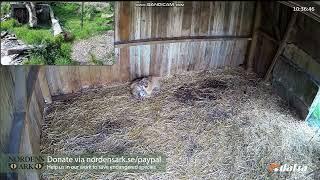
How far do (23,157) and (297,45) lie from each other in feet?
12.1

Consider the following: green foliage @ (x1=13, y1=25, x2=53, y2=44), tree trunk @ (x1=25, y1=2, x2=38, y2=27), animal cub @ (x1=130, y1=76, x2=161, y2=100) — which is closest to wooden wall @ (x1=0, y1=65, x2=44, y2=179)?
green foliage @ (x1=13, y1=25, x2=53, y2=44)

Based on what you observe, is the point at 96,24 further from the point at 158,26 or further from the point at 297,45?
the point at 297,45

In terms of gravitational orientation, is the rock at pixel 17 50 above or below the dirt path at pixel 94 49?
above

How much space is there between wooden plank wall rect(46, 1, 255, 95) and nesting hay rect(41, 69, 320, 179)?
0.23m

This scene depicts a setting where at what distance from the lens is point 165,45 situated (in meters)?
5.03

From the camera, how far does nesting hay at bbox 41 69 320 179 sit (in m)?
3.88

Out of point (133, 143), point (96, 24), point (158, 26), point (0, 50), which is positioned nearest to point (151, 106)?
point (133, 143)

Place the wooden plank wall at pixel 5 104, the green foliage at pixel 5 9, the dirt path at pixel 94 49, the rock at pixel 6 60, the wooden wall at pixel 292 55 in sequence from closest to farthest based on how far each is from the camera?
the green foliage at pixel 5 9 < the rock at pixel 6 60 < the wooden plank wall at pixel 5 104 < the dirt path at pixel 94 49 < the wooden wall at pixel 292 55

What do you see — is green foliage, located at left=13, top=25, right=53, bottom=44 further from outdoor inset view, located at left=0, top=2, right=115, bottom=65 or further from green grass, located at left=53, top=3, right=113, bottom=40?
green grass, located at left=53, top=3, right=113, bottom=40

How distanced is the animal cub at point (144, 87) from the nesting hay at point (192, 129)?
96 mm

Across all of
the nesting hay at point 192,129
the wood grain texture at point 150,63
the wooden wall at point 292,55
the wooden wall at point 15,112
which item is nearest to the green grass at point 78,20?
the wooden wall at point 15,112

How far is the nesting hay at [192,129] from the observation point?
12.7 ft

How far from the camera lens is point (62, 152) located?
395 cm

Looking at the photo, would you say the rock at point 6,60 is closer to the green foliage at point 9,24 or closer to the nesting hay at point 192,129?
the green foliage at point 9,24
